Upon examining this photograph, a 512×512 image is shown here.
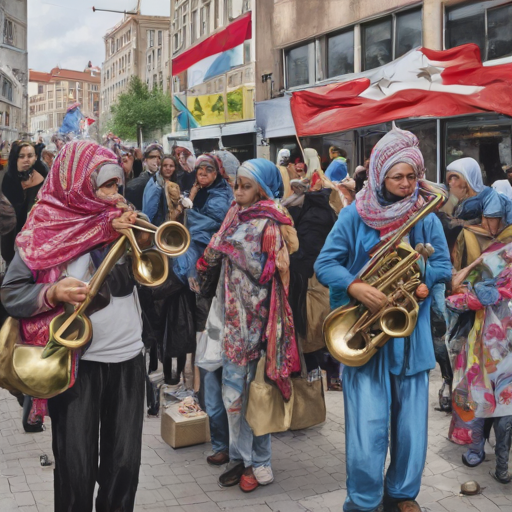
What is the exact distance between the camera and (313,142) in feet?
58.8

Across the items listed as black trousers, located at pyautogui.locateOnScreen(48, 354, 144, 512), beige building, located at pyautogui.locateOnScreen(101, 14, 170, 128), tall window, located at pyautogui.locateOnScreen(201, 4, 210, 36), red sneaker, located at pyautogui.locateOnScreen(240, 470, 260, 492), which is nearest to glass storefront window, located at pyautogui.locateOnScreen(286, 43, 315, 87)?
tall window, located at pyautogui.locateOnScreen(201, 4, 210, 36)

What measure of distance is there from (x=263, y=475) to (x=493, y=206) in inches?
86.3

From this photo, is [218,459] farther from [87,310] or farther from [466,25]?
[466,25]

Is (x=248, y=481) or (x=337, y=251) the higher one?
(x=337, y=251)

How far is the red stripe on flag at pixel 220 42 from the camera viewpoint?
2117cm

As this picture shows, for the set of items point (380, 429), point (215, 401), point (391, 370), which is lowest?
point (215, 401)

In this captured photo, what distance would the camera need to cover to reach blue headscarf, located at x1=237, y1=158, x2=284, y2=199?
424 centimetres

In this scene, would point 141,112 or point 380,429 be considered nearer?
point 380,429

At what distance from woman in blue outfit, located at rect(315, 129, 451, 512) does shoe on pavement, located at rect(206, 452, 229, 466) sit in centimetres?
125

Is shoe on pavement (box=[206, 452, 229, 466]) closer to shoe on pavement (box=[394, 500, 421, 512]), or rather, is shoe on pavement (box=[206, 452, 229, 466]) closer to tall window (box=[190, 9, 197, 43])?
shoe on pavement (box=[394, 500, 421, 512])

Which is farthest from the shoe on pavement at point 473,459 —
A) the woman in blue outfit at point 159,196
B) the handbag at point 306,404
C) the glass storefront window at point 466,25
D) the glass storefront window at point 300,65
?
the glass storefront window at point 300,65

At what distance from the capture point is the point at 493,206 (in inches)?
171

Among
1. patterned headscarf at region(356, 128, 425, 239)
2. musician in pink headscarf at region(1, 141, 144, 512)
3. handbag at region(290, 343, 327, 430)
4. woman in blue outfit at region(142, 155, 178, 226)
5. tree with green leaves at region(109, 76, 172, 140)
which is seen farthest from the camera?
tree with green leaves at region(109, 76, 172, 140)

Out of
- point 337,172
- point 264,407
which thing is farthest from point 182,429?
point 337,172
